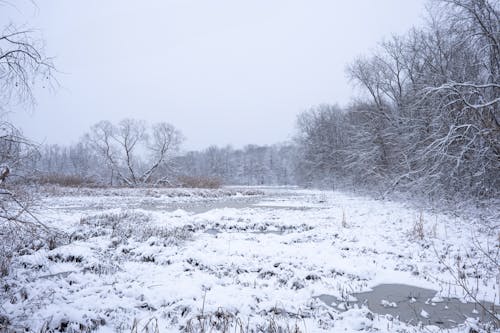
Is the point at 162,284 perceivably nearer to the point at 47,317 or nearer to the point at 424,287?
the point at 47,317

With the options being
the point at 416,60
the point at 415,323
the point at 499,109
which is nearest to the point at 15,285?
the point at 415,323

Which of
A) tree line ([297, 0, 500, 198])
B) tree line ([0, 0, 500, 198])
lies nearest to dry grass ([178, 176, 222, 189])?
tree line ([0, 0, 500, 198])

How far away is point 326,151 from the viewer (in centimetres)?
4691

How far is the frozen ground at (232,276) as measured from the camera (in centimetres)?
392

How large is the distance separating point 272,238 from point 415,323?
5.73 m

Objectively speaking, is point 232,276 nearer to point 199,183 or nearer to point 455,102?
point 455,102

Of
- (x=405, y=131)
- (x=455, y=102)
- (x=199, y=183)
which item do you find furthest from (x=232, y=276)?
(x=199, y=183)

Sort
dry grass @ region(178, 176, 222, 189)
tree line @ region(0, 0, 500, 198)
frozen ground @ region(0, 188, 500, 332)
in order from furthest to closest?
dry grass @ region(178, 176, 222, 189) < tree line @ region(0, 0, 500, 198) < frozen ground @ region(0, 188, 500, 332)

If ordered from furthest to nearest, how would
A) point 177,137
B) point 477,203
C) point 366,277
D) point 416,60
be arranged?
point 177,137 < point 416,60 < point 477,203 < point 366,277

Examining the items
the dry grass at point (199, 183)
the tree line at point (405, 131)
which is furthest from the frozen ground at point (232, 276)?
the dry grass at point (199, 183)

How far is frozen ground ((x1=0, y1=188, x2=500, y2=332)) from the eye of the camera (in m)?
3.92

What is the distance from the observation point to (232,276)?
5.80 meters

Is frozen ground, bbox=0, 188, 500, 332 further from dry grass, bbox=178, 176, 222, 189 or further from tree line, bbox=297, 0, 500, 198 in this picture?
dry grass, bbox=178, 176, 222, 189

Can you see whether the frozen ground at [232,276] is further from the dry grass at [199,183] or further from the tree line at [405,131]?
the dry grass at [199,183]
